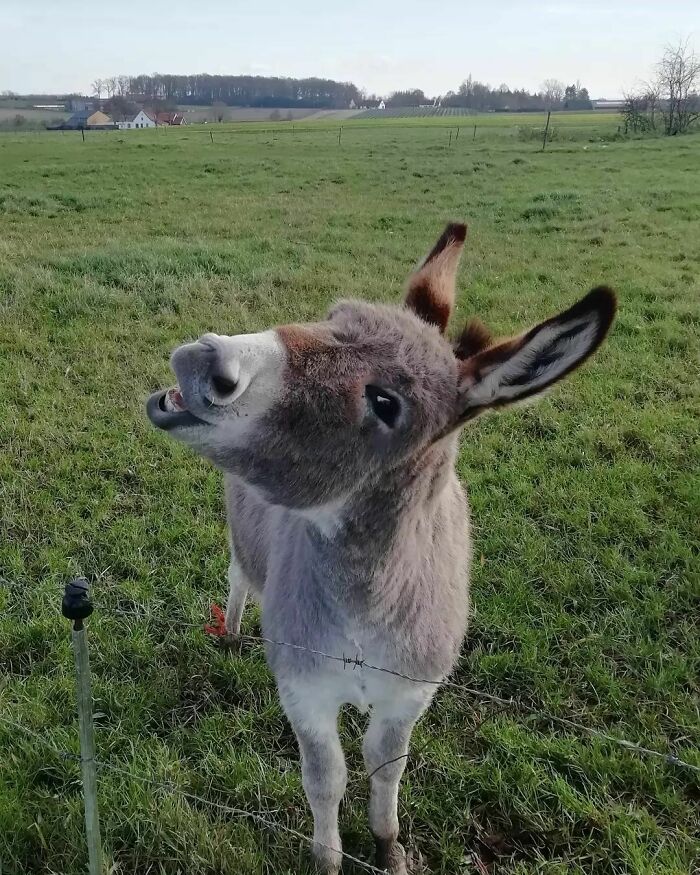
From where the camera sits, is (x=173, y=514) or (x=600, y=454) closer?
(x=173, y=514)

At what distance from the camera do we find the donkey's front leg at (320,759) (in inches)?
95.5

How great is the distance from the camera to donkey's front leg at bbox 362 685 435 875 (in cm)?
251

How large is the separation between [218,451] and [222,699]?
215cm

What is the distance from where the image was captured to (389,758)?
8.64ft

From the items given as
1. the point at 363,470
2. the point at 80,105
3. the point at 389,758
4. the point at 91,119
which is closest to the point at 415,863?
the point at 389,758

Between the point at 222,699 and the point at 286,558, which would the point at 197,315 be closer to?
the point at 222,699

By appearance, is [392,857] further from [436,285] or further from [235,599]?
[436,285]

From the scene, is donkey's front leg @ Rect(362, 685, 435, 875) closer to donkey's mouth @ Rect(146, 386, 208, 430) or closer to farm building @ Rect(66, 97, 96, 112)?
donkey's mouth @ Rect(146, 386, 208, 430)

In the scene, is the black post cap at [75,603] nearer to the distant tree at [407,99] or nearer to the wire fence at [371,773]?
the wire fence at [371,773]

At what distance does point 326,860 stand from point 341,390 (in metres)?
2.06

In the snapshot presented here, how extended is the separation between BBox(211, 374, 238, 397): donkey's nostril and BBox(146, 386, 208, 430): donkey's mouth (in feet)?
0.41

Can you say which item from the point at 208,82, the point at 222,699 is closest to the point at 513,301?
the point at 222,699

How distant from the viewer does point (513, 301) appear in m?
8.83

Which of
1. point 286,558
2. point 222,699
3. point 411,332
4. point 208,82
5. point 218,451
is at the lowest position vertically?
point 222,699
